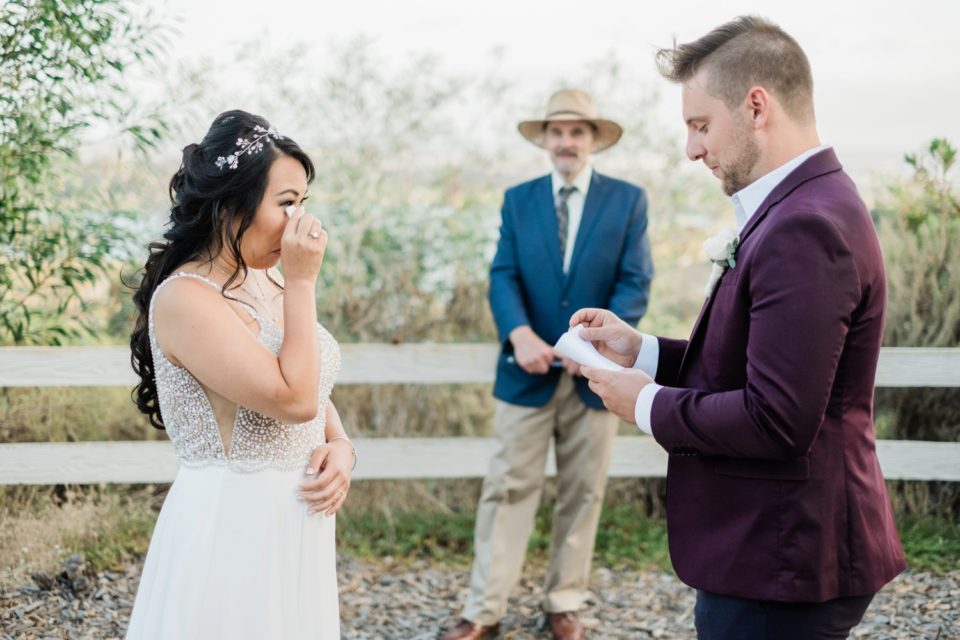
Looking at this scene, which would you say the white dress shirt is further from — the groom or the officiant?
the groom

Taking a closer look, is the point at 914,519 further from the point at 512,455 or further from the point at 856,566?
the point at 856,566

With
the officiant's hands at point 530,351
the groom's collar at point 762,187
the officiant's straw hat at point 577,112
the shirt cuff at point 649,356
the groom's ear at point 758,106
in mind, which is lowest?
the officiant's hands at point 530,351

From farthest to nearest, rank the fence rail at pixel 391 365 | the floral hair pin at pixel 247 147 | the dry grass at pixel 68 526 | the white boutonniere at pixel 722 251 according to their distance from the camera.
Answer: the fence rail at pixel 391 365, the dry grass at pixel 68 526, the floral hair pin at pixel 247 147, the white boutonniere at pixel 722 251

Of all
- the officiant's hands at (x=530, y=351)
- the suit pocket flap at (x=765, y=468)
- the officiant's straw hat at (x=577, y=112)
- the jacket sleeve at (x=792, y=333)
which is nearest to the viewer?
the jacket sleeve at (x=792, y=333)

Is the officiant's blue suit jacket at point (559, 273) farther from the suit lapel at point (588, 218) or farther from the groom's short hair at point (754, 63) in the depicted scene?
the groom's short hair at point (754, 63)

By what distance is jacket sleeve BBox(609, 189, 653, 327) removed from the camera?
4242 mm

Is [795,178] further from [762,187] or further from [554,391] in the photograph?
[554,391]

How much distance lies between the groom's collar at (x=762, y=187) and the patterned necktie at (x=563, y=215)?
2.16 meters

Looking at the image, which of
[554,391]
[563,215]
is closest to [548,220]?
[563,215]

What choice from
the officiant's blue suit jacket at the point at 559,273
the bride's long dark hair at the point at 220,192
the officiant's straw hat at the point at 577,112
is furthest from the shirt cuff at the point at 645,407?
the officiant's straw hat at the point at 577,112

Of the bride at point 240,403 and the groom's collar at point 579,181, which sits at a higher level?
the groom's collar at point 579,181

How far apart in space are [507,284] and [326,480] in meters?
2.05

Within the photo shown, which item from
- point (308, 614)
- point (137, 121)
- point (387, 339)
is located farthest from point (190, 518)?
point (387, 339)

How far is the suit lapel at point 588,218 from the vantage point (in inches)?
169
